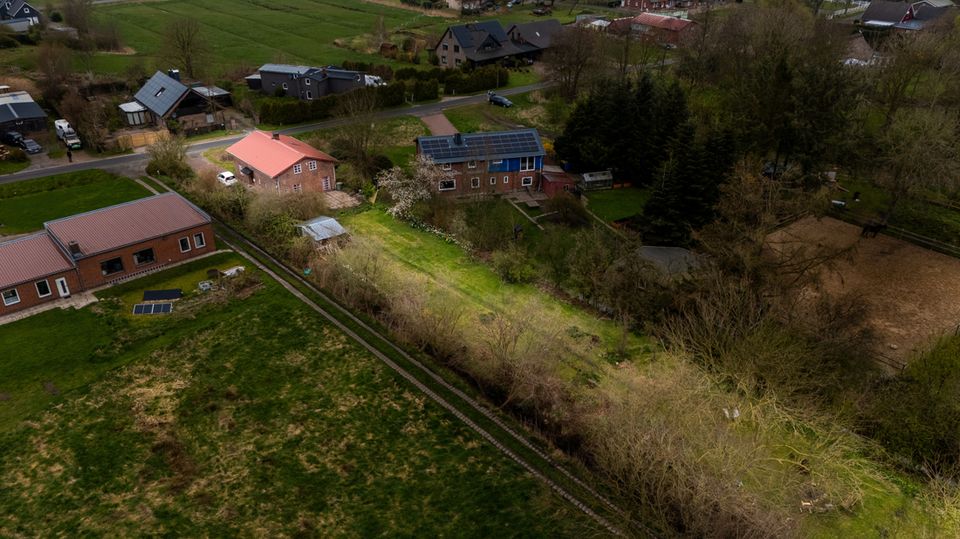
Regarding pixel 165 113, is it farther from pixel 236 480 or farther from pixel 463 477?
pixel 463 477

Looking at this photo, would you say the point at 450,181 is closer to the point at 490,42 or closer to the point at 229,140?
the point at 229,140

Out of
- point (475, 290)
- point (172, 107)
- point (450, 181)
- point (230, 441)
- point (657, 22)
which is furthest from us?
point (657, 22)

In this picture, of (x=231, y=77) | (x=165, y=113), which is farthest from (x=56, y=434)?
(x=231, y=77)

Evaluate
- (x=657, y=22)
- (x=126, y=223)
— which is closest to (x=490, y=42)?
(x=657, y=22)

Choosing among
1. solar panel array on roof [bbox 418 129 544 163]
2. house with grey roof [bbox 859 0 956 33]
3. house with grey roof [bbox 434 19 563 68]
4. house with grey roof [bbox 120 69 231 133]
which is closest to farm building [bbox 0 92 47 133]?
house with grey roof [bbox 120 69 231 133]

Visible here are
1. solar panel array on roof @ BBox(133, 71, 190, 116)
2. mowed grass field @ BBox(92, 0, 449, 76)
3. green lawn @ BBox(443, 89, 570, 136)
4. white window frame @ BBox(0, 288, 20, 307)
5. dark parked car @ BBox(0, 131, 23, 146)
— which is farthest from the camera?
mowed grass field @ BBox(92, 0, 449, 76)

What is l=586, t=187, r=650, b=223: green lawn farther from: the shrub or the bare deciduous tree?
the bare deciduous tree

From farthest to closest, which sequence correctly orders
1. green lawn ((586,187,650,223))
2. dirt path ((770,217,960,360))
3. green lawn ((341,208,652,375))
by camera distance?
green lawn ((586,187,650,223)) < dirt path ((770,217,960,360)) < green lawn ((341,208,652,375))
